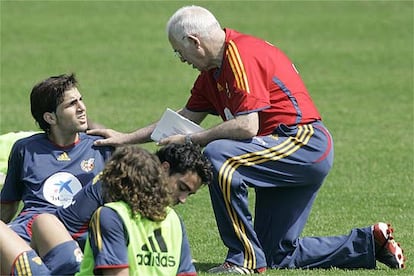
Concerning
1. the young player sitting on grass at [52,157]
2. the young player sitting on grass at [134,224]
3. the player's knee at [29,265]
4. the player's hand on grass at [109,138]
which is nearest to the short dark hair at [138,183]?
the young player sitting on grass at [134,224]

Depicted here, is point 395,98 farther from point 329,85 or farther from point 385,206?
point 385,206

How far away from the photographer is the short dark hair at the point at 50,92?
7.14 metres

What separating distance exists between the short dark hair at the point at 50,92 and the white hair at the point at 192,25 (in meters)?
0.73

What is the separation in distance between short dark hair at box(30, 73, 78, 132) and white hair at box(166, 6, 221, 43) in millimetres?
730

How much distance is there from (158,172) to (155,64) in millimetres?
15552

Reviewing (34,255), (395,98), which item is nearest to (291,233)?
(34,255)

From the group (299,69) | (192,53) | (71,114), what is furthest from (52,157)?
(299,69)

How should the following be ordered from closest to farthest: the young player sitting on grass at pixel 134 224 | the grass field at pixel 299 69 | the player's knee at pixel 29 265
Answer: the young player sitting on grass at pixel 134 224 → the player's knee at pixel 29 265 → the grass field at pixel 299 69

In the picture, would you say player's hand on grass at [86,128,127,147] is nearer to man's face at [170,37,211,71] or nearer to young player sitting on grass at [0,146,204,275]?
man's face at [170,37,211,71]

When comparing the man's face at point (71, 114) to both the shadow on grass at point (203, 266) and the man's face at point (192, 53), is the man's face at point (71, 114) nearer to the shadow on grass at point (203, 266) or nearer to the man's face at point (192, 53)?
the man's face at point (192, 53)

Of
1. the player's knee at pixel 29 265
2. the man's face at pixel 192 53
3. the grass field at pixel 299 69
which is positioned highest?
the man's face at pixel 192 53

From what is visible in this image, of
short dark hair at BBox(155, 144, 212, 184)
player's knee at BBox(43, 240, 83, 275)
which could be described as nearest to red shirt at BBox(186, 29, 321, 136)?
short dark hair at BBox(155, 144, 212, 184)

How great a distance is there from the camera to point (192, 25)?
7316mm

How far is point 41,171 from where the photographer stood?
23.3ft
